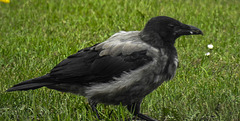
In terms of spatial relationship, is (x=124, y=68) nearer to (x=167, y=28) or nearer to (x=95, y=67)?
(x=95, y=67)

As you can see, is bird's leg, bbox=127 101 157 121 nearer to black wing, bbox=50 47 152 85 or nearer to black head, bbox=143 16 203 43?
black wing, bbox=50 47 152 85

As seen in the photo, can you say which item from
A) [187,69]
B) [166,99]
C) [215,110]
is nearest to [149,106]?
[166,99]

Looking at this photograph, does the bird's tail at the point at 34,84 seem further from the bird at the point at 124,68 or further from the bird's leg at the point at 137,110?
the bird's leg at the point at 137,110

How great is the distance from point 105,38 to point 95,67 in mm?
2893

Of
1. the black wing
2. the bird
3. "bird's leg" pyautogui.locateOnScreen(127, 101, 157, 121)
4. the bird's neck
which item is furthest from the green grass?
the bird's neck

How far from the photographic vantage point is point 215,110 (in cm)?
403

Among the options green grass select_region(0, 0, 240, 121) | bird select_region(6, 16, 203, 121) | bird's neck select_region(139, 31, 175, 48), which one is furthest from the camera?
green grass select_region(0, 0, 240, 121)

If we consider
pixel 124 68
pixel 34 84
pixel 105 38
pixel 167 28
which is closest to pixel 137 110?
pixel 124 68

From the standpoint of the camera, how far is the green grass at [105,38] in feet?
13.3

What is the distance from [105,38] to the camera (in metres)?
6.62

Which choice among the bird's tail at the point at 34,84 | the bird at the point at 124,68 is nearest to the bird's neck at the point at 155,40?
the bird at the point at 124,68

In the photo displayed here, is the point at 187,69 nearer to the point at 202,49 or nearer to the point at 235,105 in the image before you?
the point at 202,49

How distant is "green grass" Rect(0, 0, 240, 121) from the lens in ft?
13.3

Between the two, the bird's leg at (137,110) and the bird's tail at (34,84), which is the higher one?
the bird's tail at (34,84)
